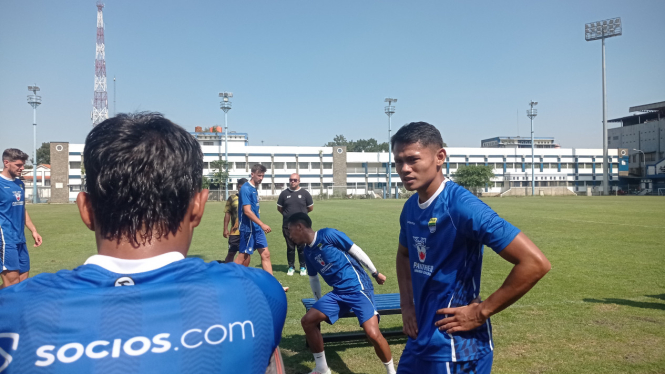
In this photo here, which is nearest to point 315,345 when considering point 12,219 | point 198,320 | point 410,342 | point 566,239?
point 410,342

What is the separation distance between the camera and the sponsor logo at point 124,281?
3.65ft

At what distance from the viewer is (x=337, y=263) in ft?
15.3

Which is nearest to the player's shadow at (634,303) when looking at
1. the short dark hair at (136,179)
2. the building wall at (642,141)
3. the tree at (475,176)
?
the short dark hair at (136,179)

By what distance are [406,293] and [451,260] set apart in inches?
28.9

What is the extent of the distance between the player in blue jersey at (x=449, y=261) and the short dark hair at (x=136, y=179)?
1585 mm

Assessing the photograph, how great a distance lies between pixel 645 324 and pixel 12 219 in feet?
30.3

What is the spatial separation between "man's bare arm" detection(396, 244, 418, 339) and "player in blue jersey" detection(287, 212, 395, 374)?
1.34 m

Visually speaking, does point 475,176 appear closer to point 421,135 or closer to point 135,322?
point 421,135

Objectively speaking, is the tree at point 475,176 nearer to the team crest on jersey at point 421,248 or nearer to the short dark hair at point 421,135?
the short dark hair at point 421,135

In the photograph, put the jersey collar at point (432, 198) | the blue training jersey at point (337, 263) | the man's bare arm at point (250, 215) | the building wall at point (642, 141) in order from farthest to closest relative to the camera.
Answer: the building wall at point (642, 141) < the man's bare arm at point (250, 215) < the blue training jersey at point (337, 263) < the jersey collar at point (432, 198)

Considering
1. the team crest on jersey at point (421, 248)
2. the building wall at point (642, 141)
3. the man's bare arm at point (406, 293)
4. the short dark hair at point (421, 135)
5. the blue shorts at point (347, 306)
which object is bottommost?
Answer: the blue shorts at point (347, 306)

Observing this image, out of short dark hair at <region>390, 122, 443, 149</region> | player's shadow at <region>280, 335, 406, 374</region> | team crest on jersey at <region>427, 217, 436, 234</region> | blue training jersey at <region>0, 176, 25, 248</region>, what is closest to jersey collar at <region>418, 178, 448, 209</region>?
team crest on jersey at <region>427, 217, 436, 234</region>

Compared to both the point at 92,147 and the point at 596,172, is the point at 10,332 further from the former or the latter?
the point at 596,172

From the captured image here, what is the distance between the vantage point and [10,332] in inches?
40.0
